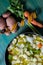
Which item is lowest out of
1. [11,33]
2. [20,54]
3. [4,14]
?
[20,54]

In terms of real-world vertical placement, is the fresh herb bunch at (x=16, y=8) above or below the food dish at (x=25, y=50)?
above

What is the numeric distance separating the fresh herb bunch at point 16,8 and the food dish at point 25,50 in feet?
0.42

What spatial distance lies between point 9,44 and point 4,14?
175 mm

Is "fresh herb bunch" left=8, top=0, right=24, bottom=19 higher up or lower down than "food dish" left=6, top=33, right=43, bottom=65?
higher up

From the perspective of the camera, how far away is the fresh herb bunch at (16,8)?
59.0 inches

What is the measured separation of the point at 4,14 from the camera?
1.54 metres

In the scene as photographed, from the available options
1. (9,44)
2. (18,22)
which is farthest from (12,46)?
(18,22)

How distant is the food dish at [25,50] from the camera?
5.05ft

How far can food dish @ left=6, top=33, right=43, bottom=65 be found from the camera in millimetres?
1540

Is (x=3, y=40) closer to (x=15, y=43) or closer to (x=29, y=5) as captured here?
(x=15, y=43)

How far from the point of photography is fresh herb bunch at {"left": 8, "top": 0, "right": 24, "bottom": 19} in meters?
1.50

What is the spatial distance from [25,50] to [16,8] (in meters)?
0.24

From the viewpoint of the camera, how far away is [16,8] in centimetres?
150

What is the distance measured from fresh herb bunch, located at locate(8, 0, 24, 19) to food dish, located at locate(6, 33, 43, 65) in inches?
5.0
